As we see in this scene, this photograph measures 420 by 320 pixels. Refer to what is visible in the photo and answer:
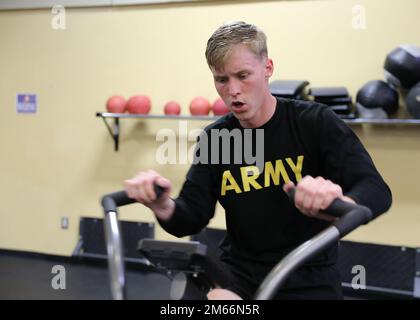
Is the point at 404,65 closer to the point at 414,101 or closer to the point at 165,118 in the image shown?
the point at 414,101

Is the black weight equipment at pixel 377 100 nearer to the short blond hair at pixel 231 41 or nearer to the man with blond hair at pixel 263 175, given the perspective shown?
the man with blond hair at pixel 263 175

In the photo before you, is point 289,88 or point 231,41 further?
point 289,88

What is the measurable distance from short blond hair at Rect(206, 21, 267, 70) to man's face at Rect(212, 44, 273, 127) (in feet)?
0.05

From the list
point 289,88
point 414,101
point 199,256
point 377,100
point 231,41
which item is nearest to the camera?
point 199,256

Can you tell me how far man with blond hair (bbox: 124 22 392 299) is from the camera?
1339 millimetres

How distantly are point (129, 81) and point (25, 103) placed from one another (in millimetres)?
1270

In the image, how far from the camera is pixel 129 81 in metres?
4.36

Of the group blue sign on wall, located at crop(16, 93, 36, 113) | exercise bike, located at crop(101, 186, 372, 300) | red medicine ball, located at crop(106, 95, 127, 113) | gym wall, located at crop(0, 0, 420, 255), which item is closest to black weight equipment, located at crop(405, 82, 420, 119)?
gym wall, located at crop(0, 0, 420, 255)

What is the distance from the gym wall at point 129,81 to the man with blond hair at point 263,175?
2400 millimetres

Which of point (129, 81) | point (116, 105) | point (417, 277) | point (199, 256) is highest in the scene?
point (129, 81)

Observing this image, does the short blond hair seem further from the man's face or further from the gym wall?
the gym wall

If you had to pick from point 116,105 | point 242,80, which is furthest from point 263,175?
point 116,105

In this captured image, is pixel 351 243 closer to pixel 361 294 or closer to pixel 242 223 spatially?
pixel 361 294
